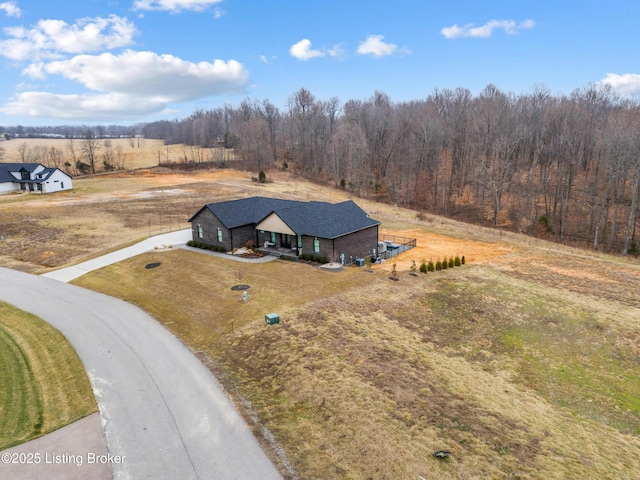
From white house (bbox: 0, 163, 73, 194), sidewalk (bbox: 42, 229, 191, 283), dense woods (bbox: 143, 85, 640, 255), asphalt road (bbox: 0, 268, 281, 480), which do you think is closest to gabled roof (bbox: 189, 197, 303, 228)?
sidewalk (bbox: 42, 229, 191, 283)

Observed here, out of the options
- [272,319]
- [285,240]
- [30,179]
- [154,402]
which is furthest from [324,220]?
[30,179]

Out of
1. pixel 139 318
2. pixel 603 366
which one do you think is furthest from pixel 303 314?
pixel 603 366

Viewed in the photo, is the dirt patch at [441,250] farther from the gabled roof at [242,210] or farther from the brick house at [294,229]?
the gabled roof at [242,210]

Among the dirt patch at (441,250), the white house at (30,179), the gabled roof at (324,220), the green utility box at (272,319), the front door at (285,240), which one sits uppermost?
the white house at (30,179)

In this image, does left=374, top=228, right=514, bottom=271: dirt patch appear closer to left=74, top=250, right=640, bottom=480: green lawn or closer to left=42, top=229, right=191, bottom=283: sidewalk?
left=74, top=250, right=640, bottom=480: green lawn

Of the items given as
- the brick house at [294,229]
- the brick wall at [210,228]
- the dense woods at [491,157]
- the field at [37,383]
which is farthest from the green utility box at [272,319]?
the dense woods at [491,157]

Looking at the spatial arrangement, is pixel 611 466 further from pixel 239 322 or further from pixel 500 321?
pixel 239 322

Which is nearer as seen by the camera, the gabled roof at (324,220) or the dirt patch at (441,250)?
the gabled roof at (324,220)
